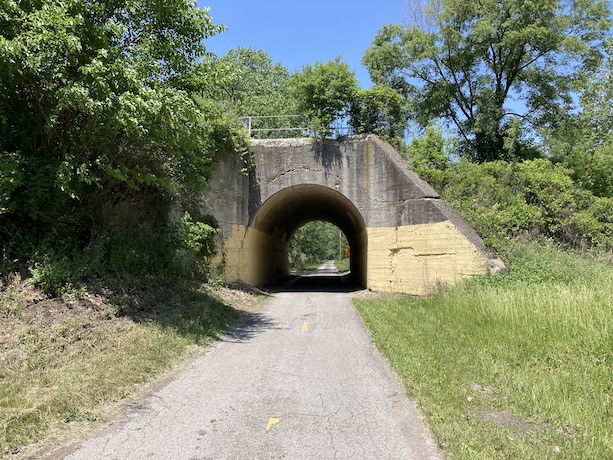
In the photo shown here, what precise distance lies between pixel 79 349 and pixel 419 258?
12.3 m

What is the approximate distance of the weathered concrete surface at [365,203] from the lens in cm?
1595

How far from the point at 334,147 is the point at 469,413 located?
15037mm

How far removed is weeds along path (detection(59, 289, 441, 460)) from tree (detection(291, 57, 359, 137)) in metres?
13.1

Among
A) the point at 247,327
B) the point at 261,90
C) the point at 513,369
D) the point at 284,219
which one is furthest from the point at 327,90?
the point at 261,90

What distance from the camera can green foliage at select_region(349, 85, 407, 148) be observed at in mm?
19656

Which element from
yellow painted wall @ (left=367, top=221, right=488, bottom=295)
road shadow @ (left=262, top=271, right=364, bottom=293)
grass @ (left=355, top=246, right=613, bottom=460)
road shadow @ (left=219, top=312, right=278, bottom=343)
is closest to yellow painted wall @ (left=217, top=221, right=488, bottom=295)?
yellow painted wall @ (left=367, top=221, right=488, bottom=295)

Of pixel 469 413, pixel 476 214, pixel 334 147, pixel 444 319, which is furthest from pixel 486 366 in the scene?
pixel 334 147

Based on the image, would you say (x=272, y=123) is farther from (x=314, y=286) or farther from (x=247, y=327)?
(x=247, y=327)

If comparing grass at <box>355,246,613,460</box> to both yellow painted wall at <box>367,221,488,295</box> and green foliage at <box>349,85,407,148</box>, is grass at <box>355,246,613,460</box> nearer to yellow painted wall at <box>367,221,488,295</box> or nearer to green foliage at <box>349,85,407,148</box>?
yellow painted wall at <box>367,221,488,295</box>

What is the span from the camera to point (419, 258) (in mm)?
16344

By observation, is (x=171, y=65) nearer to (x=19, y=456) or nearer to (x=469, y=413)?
(x=19, y=456)

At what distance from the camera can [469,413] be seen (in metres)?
4.73

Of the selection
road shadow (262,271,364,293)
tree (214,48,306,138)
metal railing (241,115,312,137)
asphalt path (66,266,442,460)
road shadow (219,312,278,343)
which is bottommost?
road shadow (262,271,364,293)

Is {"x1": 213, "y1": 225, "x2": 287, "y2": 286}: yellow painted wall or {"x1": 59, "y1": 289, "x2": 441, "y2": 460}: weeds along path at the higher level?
{"x1": 213, "y1": 225, "x2": 287, "y2": 286}: yellow painted wall
